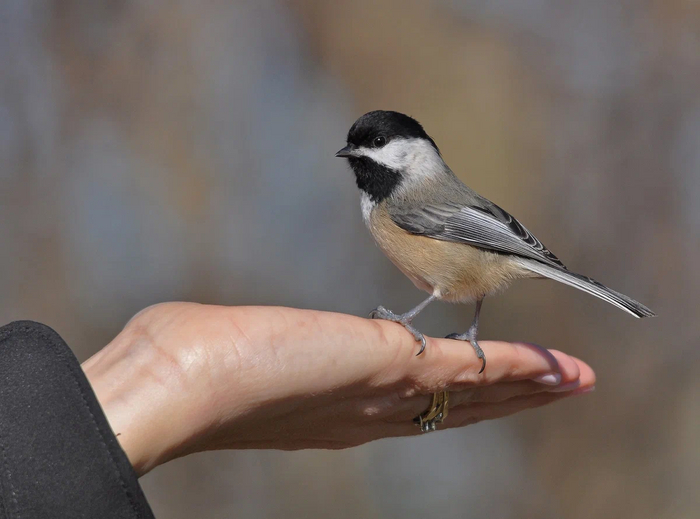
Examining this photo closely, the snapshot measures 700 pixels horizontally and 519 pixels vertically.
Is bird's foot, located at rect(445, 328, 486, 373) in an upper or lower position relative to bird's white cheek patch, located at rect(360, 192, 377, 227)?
lower

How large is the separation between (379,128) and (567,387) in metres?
0.77

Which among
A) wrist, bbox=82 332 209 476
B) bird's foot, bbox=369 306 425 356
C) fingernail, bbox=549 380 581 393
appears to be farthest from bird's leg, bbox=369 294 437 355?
wrist, bbox=82 332 209 476

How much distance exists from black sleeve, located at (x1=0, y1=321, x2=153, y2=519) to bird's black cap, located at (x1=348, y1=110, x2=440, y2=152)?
1.06m

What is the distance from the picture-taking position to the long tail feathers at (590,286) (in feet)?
4.46

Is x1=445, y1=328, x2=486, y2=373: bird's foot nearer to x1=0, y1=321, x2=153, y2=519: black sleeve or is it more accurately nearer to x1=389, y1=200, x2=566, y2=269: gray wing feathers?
x1=389, y1=200, x2=566, y2=269: gray wing feathers

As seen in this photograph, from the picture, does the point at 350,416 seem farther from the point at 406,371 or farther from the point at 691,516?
the point at 691,516

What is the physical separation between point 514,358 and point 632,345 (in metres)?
1.10

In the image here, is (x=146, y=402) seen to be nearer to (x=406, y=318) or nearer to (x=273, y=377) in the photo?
(x=273, y=377)

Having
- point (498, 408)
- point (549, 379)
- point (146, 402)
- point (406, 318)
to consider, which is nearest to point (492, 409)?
point (498, 408)

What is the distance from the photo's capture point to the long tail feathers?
1.36 metres

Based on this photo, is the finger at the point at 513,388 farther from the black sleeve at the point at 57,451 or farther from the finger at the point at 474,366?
the black sleeve at the point at 57,451

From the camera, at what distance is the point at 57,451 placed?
742mm

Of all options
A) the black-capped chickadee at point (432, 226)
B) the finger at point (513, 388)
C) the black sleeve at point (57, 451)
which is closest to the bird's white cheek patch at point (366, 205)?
the black-capped chickadee at point (432, 226)

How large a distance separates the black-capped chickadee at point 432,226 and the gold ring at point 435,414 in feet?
0.52
